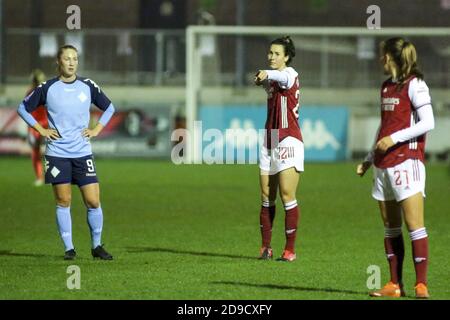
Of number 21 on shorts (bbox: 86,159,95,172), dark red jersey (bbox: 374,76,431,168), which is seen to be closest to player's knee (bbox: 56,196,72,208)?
number 21 on shorts (bbox: 86,159,95,172)

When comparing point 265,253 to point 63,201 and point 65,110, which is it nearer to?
point 63,201

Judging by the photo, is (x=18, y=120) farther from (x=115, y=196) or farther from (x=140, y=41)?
(x=115, y=196)

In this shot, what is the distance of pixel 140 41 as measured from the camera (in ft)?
105

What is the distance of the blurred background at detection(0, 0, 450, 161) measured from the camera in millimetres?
29094

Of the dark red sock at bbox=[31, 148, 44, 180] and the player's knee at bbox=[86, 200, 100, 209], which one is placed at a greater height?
the player's knee at bbox=[86, 200, 100, 209]

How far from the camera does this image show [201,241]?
13.7m

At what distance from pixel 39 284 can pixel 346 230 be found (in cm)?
576

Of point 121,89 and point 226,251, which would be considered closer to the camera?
point 226,251

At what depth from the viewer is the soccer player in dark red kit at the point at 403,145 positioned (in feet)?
29.4

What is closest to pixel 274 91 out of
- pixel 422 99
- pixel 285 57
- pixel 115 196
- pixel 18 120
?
pixel 285 57

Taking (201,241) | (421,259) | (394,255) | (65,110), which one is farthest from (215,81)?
(421,259)

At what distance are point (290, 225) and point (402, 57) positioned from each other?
333 cm

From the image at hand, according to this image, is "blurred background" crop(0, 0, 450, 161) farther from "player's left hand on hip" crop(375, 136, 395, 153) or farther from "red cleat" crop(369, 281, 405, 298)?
"player's left hand on hip" crop(375, 136, 395, 153)

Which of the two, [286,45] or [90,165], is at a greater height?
[286,45]
